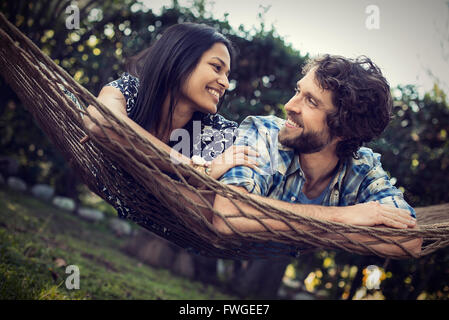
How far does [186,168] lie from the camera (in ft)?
3.63

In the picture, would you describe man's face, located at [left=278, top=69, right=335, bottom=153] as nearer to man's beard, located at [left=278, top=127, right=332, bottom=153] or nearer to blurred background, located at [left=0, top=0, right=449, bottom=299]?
man's beard, located at [left=278, top=127, right=332, bottom=153]

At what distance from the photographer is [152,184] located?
1.23m

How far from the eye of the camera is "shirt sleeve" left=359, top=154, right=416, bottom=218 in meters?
1.47

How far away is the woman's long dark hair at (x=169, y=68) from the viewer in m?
1.79

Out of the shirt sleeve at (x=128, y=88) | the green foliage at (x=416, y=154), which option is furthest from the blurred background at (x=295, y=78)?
the shirt sleeve at (x=128, y=88)

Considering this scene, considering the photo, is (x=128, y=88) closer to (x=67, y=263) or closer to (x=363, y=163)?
(x=363, y=163)

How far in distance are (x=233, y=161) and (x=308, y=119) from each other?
0.45 metres

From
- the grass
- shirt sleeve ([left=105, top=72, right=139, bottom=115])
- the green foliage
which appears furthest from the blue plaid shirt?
the green foliage

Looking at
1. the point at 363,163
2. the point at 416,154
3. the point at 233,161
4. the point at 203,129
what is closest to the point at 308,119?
the point at 363,163

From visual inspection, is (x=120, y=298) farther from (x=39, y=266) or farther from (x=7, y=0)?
(x=7, y=0)

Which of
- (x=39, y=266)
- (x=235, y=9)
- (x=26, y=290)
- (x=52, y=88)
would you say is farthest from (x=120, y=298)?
(x=235, y=9)

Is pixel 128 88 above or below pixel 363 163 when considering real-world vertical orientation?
above

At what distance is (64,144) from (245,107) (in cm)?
159

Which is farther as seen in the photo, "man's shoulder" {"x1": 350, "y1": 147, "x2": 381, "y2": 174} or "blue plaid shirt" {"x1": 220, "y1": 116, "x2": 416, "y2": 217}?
"man's shoulder" {"x1": 350, "y1": 147, "x2": 381, "y2": 174}
